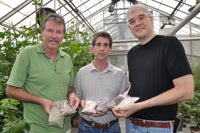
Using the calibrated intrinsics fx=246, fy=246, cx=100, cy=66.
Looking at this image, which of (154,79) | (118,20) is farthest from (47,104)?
(118,20)

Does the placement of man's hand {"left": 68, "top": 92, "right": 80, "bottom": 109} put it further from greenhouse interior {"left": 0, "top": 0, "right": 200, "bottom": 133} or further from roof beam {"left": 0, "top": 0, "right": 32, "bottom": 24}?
roof beam {"left": 0, "top": 0, "right": 32, "bottom": 24}

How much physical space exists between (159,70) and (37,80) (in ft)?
2.76

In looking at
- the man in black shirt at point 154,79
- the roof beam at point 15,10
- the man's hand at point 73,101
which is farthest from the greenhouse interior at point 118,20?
the man in black shirt at point 154,79

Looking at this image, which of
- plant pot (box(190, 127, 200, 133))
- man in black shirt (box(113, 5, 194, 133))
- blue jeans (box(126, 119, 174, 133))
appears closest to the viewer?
man in black shirt (box(113, 5, 194, 133))

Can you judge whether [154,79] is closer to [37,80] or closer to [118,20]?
[37,80]

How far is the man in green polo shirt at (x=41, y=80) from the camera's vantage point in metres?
1.67

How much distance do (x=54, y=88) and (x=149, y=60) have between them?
27.6 inches

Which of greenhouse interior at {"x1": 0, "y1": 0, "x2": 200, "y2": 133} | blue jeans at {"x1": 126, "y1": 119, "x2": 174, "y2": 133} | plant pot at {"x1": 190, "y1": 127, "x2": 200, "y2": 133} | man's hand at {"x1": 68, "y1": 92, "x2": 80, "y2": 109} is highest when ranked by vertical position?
greenhouse interior at {"x1": 0, "y1": 0, "x2": 200, "y2": 133}

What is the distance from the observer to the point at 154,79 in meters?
1.61

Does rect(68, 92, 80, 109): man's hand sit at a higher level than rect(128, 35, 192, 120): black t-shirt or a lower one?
lower

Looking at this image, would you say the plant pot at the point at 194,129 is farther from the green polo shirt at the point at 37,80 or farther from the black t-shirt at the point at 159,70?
the green polo shirt at the point at 37,80

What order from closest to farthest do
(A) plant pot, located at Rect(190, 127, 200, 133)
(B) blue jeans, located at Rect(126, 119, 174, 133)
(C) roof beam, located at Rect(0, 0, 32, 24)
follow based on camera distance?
1. (B) blue jeans, located at Rect(126, 119, 174, 133)
2. (A) plant pot, located at Rect(190, 127, 200, 133)
3. (C) roof beam, located at Rect(0, 0, 32, 24)

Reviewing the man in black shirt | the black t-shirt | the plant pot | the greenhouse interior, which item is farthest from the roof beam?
the black t-shirt

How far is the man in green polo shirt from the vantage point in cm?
167
